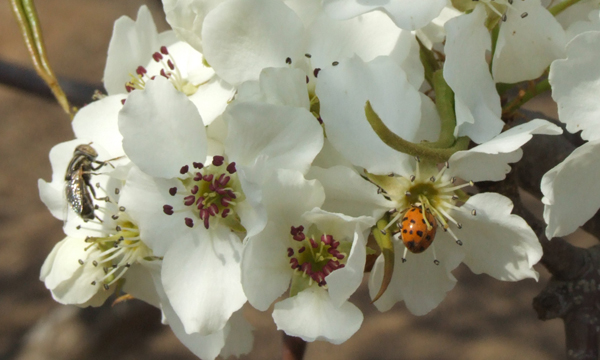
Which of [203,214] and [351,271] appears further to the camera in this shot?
[203,214]

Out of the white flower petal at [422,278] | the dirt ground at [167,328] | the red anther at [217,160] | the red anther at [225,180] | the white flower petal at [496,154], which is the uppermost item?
the white flower petal at [496,154]

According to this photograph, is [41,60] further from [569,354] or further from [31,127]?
[31,127]

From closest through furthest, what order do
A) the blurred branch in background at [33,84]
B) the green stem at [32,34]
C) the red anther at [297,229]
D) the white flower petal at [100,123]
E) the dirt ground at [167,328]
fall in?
the red anther at [297,229], the white flower petal at [100,123], the green stem at [32,34], the blurred branch in background at [33,84], the dirt ground at [167,328]

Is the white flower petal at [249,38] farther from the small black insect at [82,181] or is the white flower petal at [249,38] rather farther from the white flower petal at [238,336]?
the white flower petal at [238,336]

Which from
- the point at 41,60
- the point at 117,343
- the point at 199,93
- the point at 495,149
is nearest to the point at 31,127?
the point at 117,343

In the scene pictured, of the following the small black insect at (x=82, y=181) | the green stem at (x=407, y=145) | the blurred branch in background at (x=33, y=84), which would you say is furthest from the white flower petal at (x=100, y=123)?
the blurred branch in background at (x=33, y=84)

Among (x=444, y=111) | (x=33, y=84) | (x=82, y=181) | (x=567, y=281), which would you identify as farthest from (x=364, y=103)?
(x=33, y=84)

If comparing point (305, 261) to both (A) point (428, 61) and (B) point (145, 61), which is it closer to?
(A) point (428, 61)
